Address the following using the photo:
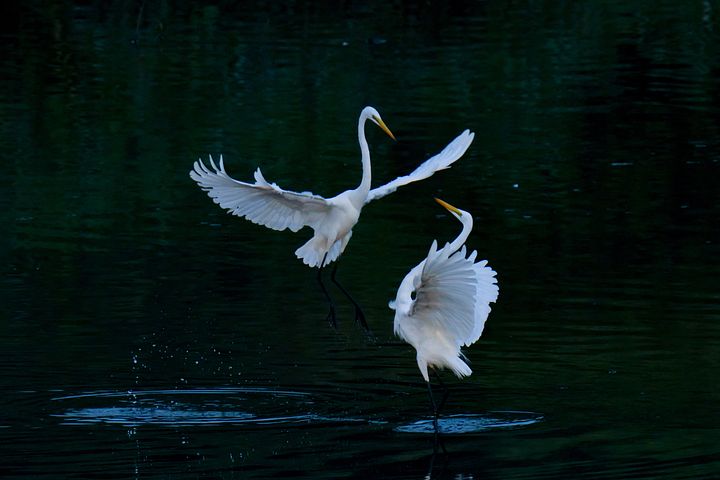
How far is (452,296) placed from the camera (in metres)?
8.08

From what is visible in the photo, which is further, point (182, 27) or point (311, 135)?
point (182, 27)

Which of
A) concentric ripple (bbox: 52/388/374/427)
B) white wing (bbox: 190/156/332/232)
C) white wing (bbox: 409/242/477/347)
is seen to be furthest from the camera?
white wing (bbox: 190/156/332/232)

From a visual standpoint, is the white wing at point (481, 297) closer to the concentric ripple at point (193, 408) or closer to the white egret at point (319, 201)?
the concentric ripple at point (193, 408)

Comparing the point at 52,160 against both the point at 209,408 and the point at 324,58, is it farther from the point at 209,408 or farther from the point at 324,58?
the point at 209,408

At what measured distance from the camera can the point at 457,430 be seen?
26.6ft

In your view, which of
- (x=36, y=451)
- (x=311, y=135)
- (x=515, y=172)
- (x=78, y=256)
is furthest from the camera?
(x=311, y=135)

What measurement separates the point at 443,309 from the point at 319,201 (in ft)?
6.23

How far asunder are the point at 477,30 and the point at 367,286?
16419mm

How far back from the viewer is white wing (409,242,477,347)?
25.2 feet

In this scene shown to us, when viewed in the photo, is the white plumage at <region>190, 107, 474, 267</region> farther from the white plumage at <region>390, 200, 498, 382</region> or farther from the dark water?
the white plumage at <region>390, 200, 498, 382</region>

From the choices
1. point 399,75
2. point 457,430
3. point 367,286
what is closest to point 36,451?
point 457,430

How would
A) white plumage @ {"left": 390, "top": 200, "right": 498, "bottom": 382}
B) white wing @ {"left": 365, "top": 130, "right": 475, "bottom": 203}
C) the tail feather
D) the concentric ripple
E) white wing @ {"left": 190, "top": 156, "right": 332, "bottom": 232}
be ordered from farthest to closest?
the tail feather, white wing @ {"left": 365, "top": 130, "right": 475, "bottom": 203}, white wing @ {"left": 190, "top": 156, "right": 332, "bottom": 232}, the concentric ripple, white plumage @ {"left": 390, "top": 200, "right": 498, "bottom": 382}

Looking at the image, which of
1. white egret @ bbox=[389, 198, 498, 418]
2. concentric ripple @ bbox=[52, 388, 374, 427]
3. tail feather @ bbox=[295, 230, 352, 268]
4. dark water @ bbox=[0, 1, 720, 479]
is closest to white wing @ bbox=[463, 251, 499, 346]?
white egret @ bbox=[389, 198, 498, 418]

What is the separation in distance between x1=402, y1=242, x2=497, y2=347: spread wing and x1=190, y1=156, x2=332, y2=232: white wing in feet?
4.68
